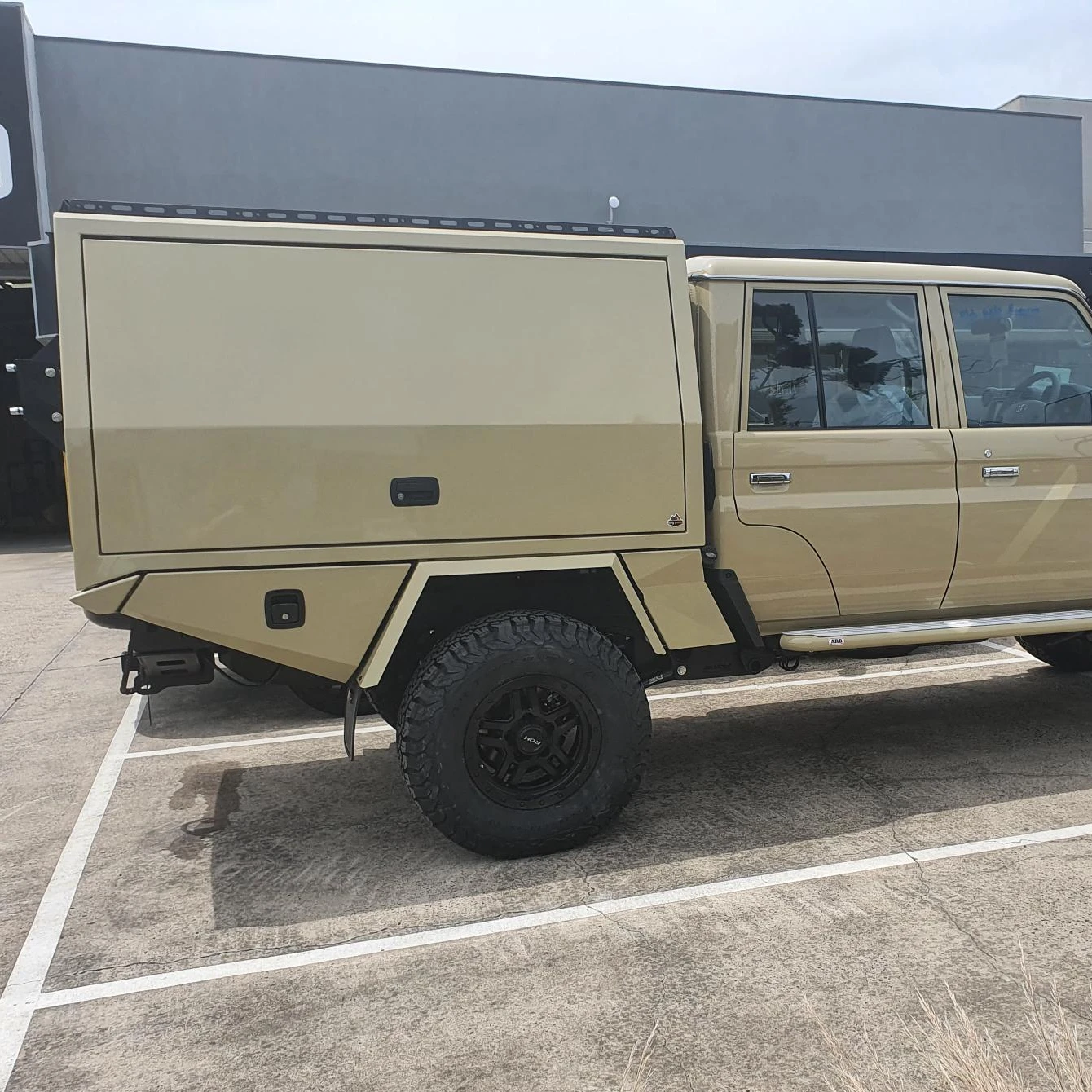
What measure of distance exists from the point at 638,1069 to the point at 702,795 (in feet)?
6.58

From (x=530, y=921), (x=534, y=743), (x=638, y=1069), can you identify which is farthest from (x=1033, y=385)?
(x=638, y=1069)

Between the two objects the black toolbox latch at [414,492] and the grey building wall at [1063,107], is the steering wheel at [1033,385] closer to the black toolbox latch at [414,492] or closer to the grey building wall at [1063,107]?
the black toolbox latch at [414,492]

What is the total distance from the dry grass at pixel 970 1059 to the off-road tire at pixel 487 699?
1.32 metres

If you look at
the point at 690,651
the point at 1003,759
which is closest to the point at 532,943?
the point at 690,651

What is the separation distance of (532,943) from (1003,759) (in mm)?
2865

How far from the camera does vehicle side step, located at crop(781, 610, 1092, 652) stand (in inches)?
164

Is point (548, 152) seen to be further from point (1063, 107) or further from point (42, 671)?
point (1063, 107)

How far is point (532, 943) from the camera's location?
3209 mm

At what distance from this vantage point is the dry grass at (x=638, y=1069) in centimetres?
248

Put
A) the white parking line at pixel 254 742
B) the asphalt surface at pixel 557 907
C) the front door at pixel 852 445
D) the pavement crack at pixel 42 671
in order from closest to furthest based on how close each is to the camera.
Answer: the asphalt surface at pixel 557 907 < the front door at pixel 852 445 < the white parking line at pixel 254 742 < the pavement crack at pixel 42 671

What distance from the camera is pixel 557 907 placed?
345cm

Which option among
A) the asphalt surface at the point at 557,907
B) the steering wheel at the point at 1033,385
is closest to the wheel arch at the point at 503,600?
the asphalt surface at the point at 557,907

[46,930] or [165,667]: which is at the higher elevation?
[165,667]

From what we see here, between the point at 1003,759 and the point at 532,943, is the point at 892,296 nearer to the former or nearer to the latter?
the point at 1003,759
